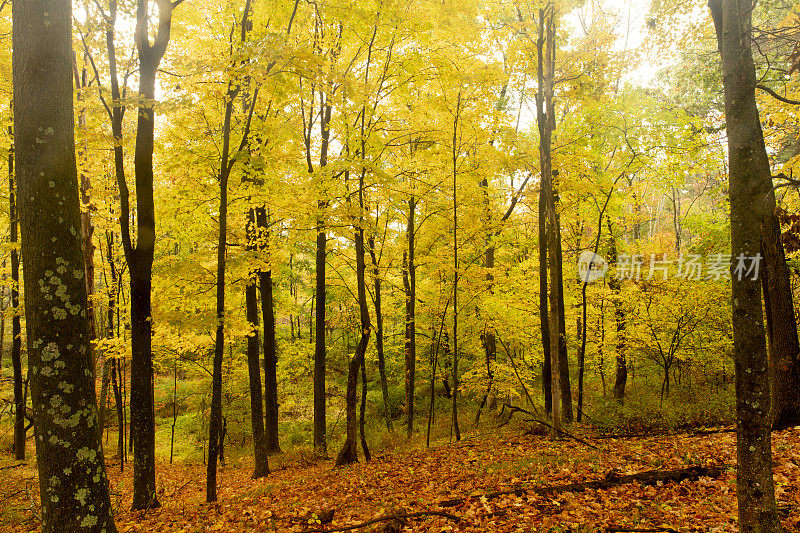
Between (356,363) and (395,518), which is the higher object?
(356,363)

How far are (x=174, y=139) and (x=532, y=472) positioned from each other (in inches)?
397

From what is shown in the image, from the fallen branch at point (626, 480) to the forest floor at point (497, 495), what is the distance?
0.05 meters

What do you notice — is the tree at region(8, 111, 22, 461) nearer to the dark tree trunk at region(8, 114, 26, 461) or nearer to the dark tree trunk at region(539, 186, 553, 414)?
the dark tree trunk at region(8, 114, 26, 461)

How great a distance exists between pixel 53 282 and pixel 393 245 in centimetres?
1228

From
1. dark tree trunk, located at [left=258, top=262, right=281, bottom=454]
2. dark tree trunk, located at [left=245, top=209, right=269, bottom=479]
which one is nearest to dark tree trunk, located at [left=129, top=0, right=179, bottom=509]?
dark tree trunk, located at [left=245, top=209, right=269, bottom=479]

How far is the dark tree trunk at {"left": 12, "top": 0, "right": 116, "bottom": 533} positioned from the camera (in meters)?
3.33

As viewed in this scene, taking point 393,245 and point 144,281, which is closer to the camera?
point 144,281

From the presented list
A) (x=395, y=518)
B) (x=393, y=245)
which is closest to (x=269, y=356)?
(x=393, y=245)

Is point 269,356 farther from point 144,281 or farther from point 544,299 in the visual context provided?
point 544,299

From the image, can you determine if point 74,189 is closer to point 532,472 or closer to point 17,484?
point 532,472

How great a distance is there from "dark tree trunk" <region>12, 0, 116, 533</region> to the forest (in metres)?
0.02

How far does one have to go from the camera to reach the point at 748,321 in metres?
3.63

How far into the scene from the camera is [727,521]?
453 cm

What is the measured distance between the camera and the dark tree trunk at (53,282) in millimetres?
3334
